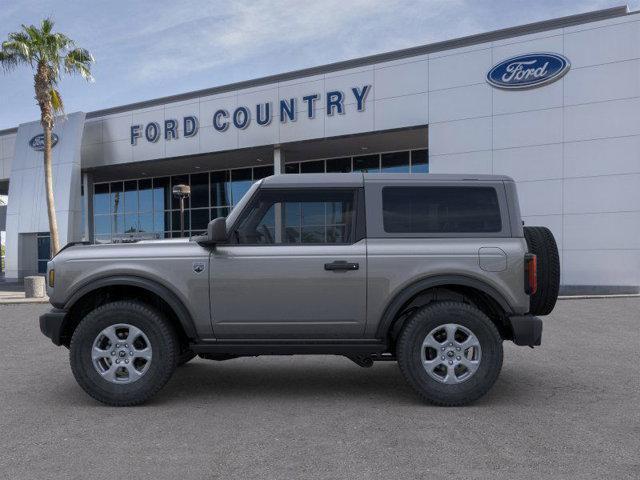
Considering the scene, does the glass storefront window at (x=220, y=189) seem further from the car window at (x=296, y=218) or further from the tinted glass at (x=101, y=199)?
the car window at (x=296, y=218)

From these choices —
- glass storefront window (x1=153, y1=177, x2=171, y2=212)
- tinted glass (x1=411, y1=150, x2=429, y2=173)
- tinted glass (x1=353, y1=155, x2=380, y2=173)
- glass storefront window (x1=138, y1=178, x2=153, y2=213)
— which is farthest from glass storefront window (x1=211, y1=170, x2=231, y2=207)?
tinted glass (x1=411, y1=150, x2=429, y2=173)

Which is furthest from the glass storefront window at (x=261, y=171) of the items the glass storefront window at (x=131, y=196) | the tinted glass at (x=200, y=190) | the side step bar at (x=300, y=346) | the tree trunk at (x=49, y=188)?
the side step bar at (x=300, y=346)

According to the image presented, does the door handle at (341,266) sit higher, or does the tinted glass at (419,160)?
the tinted glass at (419,160)

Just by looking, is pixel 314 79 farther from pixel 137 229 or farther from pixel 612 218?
pixel 137 229

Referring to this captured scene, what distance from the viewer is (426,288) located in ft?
15.3

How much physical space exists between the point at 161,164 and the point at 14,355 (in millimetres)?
18852

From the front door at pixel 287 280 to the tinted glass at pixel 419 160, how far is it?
17.8m

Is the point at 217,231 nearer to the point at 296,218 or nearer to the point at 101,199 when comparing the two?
the point at 296,218

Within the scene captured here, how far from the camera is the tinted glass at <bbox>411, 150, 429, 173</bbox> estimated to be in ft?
72.3

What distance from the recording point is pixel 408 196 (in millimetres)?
4820

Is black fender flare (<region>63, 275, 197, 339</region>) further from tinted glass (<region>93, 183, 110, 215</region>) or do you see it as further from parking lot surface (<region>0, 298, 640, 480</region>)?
tinted glass (<region>93, 183, 110, 215</region>)

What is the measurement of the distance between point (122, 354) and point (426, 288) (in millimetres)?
2631

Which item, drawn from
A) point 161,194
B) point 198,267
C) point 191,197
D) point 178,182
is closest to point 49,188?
point 191,197

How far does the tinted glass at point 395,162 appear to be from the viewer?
73.6 feet
